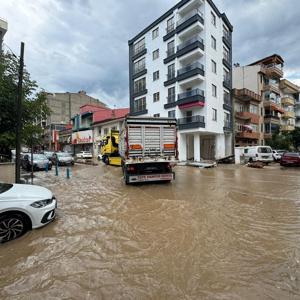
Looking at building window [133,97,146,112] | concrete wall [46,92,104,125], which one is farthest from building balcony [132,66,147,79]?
concrete wall [46,92,104,125]

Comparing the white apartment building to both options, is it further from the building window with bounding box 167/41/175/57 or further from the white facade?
the white facade

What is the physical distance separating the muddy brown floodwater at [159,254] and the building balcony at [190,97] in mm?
21485

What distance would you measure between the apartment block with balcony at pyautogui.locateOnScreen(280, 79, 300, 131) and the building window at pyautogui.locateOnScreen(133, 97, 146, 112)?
29.2 metres

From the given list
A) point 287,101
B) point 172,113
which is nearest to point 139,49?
point 172,113

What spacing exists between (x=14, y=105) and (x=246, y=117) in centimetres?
3360

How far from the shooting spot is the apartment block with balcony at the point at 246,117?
113 ft

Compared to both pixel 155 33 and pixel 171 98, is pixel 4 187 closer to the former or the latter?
pixel 171 98

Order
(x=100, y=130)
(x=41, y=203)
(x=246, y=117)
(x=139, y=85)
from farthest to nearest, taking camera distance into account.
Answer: (x=100, y=130) < (x=139, y=85) < (x=246, y=117) < (x=41, y=203)

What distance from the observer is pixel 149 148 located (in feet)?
37.3

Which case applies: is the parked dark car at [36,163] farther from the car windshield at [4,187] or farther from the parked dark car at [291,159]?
the parked dark car at [291,159]

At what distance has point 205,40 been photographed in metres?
28.3

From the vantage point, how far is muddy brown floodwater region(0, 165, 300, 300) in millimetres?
3068

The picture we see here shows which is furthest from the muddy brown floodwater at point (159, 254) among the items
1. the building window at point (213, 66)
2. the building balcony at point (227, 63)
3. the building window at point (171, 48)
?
the building balcony at point (227, 63)

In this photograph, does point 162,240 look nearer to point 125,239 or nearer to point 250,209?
point 125,239
